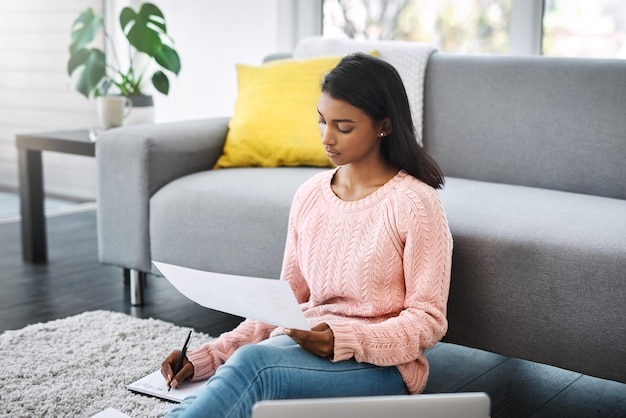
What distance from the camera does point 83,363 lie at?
2.31 meters

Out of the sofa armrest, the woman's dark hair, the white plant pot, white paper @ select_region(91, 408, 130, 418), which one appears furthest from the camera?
the white plant pot

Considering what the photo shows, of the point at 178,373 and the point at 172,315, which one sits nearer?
the point at 178,373

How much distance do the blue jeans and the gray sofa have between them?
1.61 feet

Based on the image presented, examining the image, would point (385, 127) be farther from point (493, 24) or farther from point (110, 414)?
point (493, 24)

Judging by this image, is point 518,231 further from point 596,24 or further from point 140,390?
point 596,24

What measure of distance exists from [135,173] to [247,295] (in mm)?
1392

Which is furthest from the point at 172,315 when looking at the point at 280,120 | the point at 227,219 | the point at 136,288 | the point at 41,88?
the point at 41,88

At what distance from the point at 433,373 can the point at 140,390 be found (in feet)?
2.67

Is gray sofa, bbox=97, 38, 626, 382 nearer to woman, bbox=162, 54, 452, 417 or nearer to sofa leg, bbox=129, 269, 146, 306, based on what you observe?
sofa leg, bbox=129, 269, 146, 306

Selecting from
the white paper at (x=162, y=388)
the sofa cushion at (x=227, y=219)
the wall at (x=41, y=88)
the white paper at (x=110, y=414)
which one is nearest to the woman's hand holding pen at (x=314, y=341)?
the white paper at (x=162, y=388)

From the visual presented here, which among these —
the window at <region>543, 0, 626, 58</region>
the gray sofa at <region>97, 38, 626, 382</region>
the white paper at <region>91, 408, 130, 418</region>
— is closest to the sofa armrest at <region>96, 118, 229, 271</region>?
the gray sofa at <region>97, 38, 626, 382</region>

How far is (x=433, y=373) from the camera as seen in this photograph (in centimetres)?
235

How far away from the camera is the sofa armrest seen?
278 centimetres

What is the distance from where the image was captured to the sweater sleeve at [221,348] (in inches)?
70.6
